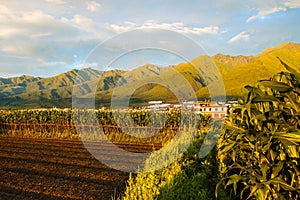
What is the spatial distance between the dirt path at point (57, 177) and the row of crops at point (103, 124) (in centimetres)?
924

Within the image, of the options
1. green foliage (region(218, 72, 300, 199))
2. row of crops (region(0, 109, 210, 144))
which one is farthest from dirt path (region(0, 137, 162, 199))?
row of crops (region(0, 109, 210, 144))

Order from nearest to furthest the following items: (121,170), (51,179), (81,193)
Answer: (81,193), (51,179), (121,170)

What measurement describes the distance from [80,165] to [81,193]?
14.9 ft

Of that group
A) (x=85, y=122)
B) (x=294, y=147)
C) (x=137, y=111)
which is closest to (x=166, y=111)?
(x=137, y=111)

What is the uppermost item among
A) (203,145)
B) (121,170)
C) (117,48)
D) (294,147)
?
(117,48)

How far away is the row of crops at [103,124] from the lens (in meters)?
25.4

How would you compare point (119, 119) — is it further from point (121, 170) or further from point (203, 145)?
point (203, 145)

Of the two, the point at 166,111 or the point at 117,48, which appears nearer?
the point at 117,48

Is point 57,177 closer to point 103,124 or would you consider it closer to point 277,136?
point 277,136

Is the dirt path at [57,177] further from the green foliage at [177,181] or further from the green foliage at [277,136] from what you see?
the green foliage at [277,136]

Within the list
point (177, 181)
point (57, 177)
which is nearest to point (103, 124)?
point (57, 177)

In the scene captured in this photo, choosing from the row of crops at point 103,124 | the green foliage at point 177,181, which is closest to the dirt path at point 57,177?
the green foliage at point 177,181

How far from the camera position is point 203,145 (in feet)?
31.2

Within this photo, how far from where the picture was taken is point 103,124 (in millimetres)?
27391
